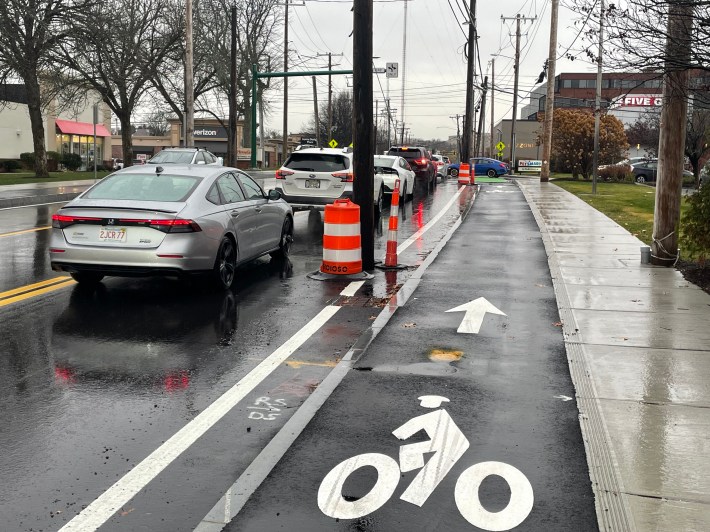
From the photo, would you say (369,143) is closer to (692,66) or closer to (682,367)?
(692,66)

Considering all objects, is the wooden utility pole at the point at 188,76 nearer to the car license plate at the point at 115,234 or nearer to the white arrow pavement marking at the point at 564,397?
the car license plate at the point at 115,234

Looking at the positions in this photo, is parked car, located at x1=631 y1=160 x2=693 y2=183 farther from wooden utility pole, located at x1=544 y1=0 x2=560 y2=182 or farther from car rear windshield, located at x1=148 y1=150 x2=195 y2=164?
car rear windshield, located at x1=148 y1=150 x2=195 y2=164

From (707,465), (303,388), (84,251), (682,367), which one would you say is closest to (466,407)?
(303,388)

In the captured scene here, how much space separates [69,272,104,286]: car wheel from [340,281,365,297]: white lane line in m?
3.01

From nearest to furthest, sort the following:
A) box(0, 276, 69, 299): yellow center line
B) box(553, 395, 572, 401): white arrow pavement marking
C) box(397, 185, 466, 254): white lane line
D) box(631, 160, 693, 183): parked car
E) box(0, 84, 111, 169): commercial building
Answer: box(553, 395, 572, 401): white arrow pavement marking, box(0, 276, 69, 299): yellow center line, box(397, 185, 466, 254): white lane line, box(631, 160, 693, 183): parked car, box(0, 84, 111, 169): commercial building

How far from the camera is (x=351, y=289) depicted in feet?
35.6

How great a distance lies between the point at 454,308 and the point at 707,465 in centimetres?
483

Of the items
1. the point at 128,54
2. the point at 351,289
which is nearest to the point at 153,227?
the point at 351,289

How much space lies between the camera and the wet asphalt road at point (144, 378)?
446 centimetres

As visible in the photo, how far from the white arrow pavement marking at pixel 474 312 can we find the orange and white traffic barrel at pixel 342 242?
2240mm

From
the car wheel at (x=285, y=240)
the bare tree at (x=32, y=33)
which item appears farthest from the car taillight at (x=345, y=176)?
the bare tree at (x=32, y=33)

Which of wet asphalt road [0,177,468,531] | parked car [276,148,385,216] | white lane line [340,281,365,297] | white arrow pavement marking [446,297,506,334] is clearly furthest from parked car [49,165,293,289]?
parked car [276,148,385,216]

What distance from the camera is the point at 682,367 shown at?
7.04 metres

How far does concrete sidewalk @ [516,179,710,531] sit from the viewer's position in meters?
4.43
